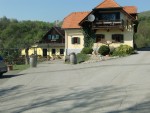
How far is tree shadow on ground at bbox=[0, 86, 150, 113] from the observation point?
11766mm

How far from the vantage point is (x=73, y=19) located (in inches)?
2117

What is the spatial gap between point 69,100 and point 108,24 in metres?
34.4

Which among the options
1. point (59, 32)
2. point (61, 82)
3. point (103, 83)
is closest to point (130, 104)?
point (103, 83)

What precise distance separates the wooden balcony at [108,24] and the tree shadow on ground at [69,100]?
30.6 meters

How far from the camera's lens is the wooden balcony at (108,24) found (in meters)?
46.5

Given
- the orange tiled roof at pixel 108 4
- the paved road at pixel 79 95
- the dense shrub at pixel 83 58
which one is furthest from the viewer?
the orange tiled roof at pixel 108 4

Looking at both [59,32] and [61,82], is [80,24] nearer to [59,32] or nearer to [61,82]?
[59,32]

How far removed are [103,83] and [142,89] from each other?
3071mm

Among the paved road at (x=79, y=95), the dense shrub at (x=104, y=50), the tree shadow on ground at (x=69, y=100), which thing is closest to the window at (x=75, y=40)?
the dense shrub at (x=104, y=50)

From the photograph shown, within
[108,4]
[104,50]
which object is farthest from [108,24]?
[104,50]

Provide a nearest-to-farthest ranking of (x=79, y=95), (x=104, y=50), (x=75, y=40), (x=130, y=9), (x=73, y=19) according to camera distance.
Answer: (x=79, y=95), (x=104, y=50), (x=130, y=9), (x=75, y=40), (x=73, y=19)

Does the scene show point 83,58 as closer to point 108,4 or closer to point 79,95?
point 108,4

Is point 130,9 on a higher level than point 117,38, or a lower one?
higher

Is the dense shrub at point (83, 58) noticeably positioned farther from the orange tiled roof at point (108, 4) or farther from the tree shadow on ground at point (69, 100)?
the tree shadow on ground at point (69, 100)
